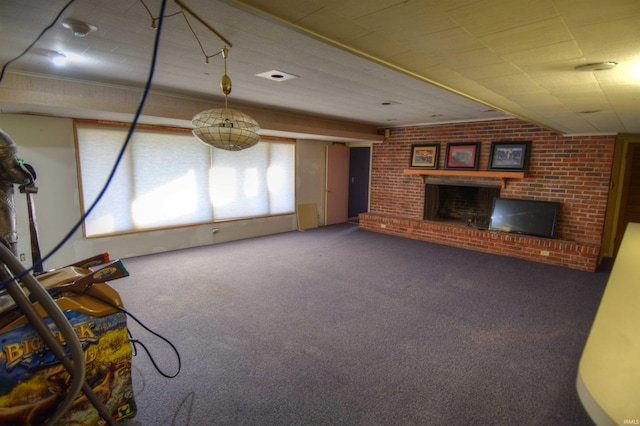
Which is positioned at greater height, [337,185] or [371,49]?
[371,49]

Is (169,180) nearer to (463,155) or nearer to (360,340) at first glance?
(360,340)

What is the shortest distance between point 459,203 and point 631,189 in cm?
258

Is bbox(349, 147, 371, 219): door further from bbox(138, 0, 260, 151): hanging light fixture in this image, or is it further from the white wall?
bbox(138, 0, 260, 151): hanging light fixture

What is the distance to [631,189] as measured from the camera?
5.21m

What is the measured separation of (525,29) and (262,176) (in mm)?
5271

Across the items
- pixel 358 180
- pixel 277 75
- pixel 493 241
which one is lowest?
pixel 493 241

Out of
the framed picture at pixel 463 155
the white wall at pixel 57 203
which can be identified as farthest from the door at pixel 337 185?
the white wall at pixel 57 203

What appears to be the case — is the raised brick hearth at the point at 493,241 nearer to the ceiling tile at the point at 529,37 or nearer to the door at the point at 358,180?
the door at the point at 358,180

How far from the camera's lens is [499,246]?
5062 mm

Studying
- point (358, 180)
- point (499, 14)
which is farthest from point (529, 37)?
point (358, 180)

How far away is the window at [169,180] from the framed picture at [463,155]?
316 cm

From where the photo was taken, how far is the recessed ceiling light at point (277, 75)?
279 centimetres

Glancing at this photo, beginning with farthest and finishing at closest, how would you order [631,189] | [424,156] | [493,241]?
[424,156]
[631,189]
[493,241]

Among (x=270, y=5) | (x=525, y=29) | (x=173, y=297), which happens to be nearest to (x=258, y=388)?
(x=173, y=297)
